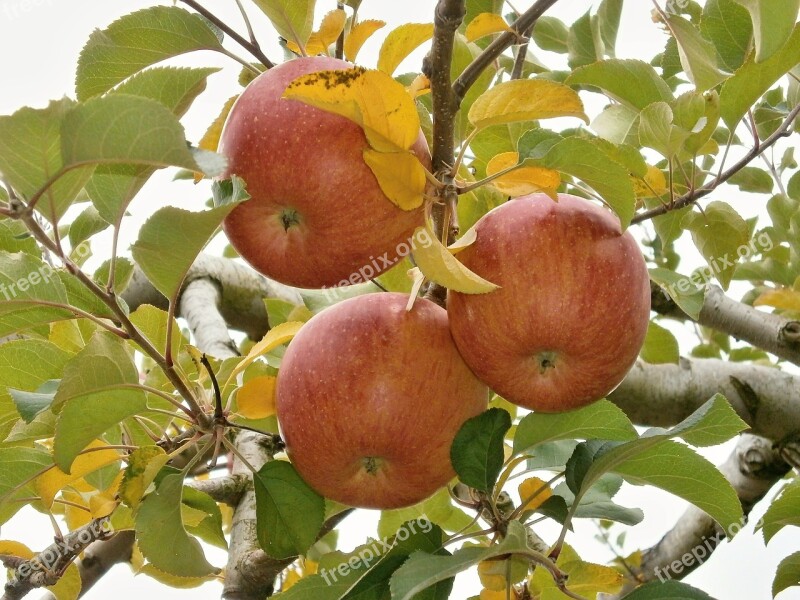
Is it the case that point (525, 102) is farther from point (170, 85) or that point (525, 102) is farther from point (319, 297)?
point (319, 297)

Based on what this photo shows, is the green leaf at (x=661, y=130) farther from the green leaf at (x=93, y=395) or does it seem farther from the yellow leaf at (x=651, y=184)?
the green leaf at (x=93, y=395)

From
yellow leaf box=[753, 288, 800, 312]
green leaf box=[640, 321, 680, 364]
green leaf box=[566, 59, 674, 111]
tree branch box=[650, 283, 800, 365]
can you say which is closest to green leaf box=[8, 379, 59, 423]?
green leaf box=[566, 59, 674, 111]

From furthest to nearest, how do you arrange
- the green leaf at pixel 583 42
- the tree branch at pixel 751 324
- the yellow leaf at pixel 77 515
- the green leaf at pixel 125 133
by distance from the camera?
the tree branch at pixel 751 324, the green leaf at pixel 583 42, the yellow leaf at pixel 77 515, the green leaf at pixel 125 133

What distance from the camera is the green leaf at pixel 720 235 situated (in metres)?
1.18

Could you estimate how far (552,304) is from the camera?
2.76 ft

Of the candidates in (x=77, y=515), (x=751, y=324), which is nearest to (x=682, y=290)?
(x=751, y=324)

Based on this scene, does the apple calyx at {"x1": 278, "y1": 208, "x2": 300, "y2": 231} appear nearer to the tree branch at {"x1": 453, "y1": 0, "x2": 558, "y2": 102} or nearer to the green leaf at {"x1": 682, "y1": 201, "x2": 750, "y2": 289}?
the tree branch at {"x1": 453, "y1": 0, "x2": 558, "y2": 102}

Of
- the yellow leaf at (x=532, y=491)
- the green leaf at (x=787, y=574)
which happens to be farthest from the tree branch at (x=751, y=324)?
the yellow leaf at (x=532, y=491)

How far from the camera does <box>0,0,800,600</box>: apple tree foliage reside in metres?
0.75

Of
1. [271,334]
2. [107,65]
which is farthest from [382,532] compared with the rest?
[107,65]

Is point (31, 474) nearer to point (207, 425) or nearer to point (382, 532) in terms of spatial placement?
point (207, 425)

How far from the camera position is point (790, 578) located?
3.75ft

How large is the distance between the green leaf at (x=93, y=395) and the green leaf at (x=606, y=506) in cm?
55

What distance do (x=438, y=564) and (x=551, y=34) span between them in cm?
124
